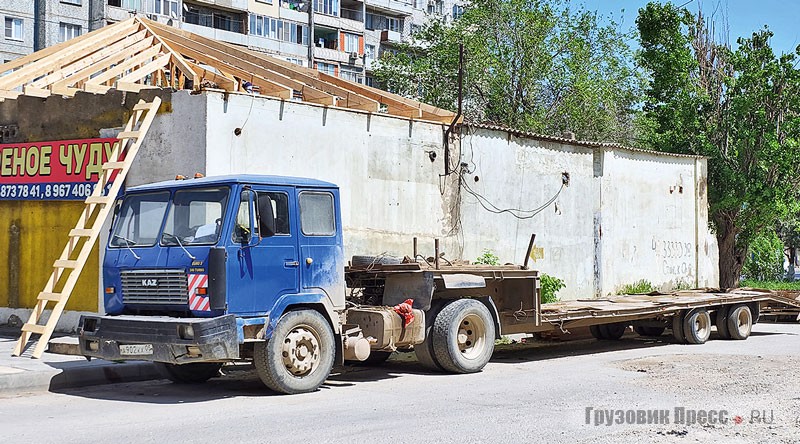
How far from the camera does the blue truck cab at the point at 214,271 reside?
10305 millimetres

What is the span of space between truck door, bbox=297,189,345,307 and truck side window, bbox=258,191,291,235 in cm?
21

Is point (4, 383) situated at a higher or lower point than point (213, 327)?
lower

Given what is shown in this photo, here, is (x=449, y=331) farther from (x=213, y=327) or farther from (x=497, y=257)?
(x=497, y=257)

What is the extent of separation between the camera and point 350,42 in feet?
202

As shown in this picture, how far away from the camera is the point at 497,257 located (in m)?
21.7

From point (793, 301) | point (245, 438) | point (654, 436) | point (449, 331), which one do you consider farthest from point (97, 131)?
point (793, 301)

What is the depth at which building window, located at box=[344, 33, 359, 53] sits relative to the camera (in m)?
61.3

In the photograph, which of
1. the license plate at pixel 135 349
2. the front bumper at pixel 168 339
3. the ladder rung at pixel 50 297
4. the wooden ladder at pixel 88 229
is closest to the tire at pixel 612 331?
the wooden ladder at pixel 88 229

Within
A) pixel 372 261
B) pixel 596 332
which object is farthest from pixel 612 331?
pixel 372 261

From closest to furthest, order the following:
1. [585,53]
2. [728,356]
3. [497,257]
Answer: [728,356] < [497,257] < [585,53]

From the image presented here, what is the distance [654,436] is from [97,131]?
12.3 meters

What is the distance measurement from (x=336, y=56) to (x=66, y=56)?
1718 inches

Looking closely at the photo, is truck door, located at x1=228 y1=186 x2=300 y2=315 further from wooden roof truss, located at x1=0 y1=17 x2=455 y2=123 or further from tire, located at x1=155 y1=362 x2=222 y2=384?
wooden roof truss, located at x1=0 y1=17 x2=455 y2=123

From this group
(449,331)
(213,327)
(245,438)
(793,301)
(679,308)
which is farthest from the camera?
(793,301)
